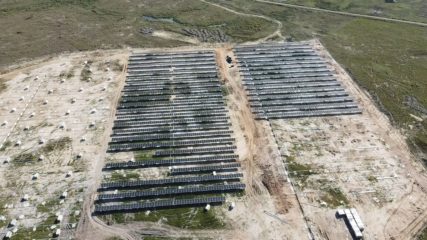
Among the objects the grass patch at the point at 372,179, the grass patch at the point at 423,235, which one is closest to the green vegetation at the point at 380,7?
the grass patch at the point at 372,179

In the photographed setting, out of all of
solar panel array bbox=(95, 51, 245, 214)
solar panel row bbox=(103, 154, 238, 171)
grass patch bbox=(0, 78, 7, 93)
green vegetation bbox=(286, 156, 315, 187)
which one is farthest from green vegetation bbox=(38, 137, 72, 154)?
green vegetation bbox=(286, 156, 315, 187)

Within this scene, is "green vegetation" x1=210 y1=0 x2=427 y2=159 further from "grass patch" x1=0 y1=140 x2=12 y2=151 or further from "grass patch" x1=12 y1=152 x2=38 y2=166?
"grass patch" x1=0 y1=140 x2=12 y2=151

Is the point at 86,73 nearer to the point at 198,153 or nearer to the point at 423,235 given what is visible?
the point at 198,153

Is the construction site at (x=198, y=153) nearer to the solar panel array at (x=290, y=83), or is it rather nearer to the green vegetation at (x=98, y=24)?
the solar panel array at (x=290, y=83)

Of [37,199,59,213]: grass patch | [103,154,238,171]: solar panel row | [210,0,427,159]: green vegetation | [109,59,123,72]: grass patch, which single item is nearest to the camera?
[37,199,59,213]: grass patch

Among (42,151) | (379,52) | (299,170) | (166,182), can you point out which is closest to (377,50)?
(379,52)

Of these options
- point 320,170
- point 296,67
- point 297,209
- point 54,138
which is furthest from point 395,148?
point 54,138
